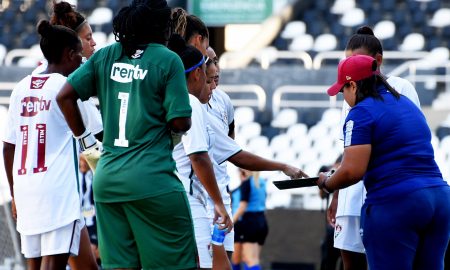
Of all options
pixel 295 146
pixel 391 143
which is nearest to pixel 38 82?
pixel 391 143

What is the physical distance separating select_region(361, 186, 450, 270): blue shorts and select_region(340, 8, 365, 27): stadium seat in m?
19.1

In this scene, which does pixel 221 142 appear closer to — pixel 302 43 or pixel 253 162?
pixel 253 162

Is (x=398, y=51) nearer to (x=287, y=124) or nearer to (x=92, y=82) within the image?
(x=287, y=124)

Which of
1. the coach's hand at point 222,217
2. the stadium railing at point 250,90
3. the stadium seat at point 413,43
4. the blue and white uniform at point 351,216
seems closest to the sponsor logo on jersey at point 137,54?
the coach's hand at point 222,217

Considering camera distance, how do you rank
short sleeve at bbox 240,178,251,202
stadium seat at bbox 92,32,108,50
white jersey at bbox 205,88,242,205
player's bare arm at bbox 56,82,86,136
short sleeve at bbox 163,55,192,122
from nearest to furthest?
short sleeve at bbox 163,55,192,122 < player's bare arm at bbox 56,82,86,136 < white jersey at bbox 205,88,242,205 < short sleeve at bbox 240,178,251,202 < stadium seat at bbox 92,32,108,50

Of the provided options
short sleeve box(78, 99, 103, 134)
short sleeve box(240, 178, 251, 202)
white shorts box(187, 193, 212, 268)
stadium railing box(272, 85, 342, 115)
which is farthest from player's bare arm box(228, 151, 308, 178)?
stadium railing box(272, 85, 342, 115)

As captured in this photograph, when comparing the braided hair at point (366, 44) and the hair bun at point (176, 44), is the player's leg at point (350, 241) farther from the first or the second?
the hair bun at point (176, 44)

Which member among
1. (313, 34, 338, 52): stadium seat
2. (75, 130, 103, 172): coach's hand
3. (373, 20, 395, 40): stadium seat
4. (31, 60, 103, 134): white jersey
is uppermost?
(31, 60, 103, 134): white jersey

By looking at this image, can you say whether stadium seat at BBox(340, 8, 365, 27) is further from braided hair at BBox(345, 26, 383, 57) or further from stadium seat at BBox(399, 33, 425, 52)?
braided hair at BBox(345, 26, 383, 57)

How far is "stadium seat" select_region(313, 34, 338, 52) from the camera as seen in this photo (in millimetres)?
25172

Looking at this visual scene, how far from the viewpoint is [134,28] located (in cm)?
595

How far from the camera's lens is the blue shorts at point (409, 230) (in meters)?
6.80

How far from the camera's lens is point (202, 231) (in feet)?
23.7

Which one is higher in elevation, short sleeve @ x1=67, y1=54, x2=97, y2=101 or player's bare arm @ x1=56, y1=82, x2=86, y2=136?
short sleeve @ x1=67, y1=54, x2=97, y2=101
